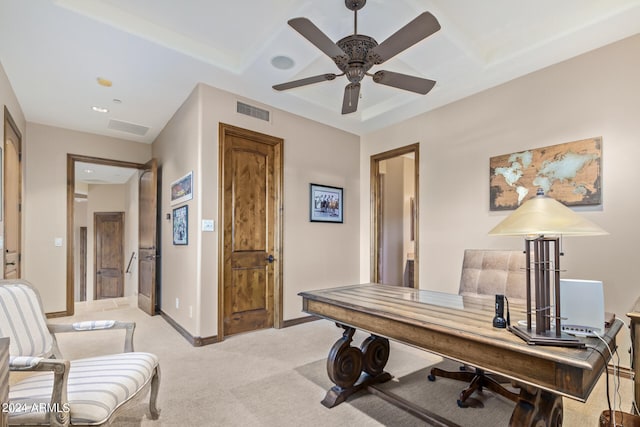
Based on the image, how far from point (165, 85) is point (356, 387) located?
3417 mm

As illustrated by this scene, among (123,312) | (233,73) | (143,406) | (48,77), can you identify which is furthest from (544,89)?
(123,312)

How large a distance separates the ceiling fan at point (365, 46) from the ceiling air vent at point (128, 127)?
10.2 ft

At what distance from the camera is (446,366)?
2756 mm

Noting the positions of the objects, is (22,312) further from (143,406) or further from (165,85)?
(165,85)

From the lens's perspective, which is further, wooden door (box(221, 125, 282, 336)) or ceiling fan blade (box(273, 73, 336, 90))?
wooden door (box(221, 125, 282, 336))

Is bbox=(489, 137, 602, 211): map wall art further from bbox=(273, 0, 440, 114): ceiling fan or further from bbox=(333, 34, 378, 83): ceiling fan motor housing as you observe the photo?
bbox=(333, 34, 378, 83): ceiling fan motor housing

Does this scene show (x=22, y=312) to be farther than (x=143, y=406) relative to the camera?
No

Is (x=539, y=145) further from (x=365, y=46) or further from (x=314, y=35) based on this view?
(x=314, y=35)

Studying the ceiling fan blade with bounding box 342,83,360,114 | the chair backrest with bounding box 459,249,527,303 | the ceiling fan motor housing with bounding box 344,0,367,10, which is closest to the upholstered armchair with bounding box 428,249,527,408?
the chair backrest with bounding box 459,249,527,303

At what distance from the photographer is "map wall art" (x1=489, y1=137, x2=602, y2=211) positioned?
275 centimetres

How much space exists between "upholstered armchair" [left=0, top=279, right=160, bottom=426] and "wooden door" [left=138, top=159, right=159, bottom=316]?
275cm

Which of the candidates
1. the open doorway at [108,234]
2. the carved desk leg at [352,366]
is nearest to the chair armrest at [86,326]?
the carved desk leg at [352,366]

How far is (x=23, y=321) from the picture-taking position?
5.55 feet

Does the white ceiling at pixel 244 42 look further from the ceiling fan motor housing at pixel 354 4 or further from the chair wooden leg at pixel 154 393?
the chair wooden leg at pixel 154 393
